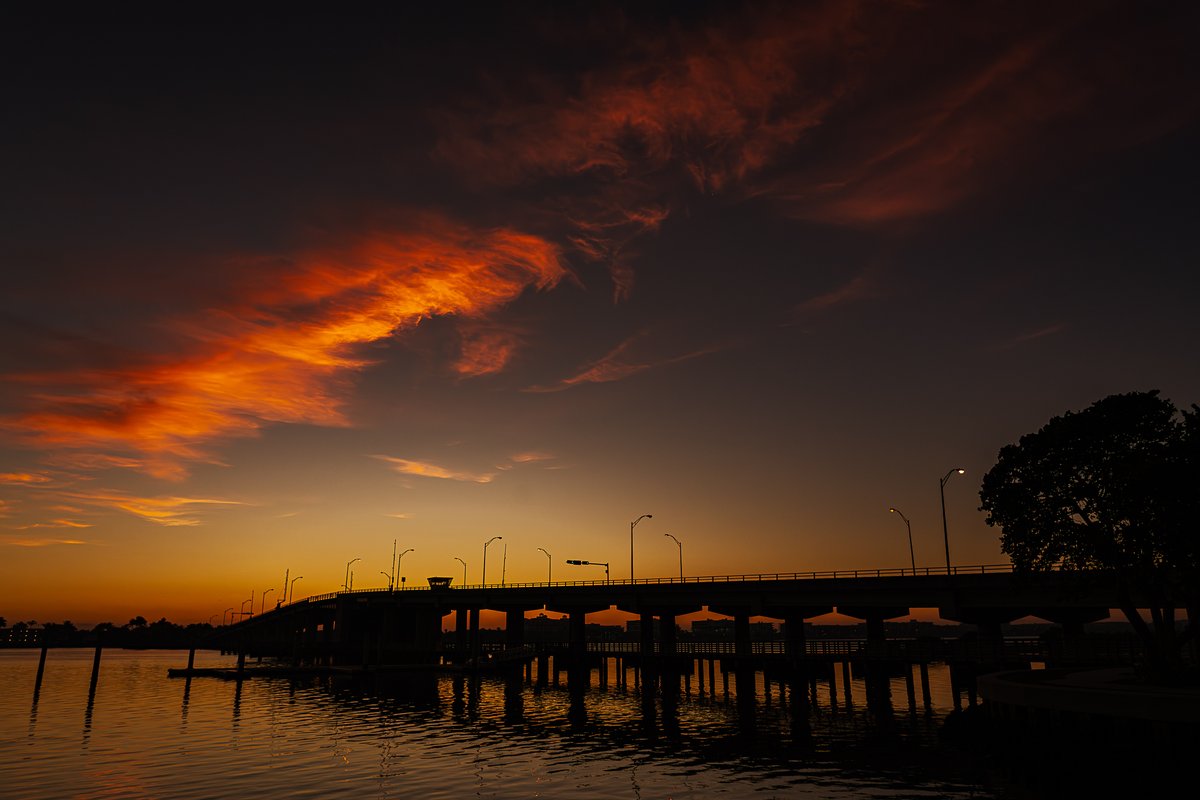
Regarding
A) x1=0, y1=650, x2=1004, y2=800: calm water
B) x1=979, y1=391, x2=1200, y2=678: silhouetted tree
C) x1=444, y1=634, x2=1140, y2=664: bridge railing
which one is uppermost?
x1=979, y1=391, x2=1200, y2=678: silhouetted tree

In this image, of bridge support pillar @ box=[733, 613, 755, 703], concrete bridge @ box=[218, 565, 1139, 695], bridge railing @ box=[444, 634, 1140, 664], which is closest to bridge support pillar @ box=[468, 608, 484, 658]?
concrete bridge @ box=[218, 565, 1139, 695]

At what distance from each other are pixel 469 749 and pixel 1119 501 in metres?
38.5

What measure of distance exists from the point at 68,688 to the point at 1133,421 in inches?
4546

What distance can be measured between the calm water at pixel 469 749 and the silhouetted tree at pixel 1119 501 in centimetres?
1317

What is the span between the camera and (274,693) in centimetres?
8719

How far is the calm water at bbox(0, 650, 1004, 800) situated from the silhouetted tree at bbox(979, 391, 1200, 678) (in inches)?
519

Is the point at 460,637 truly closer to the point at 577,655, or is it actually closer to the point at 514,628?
the point at 514,628

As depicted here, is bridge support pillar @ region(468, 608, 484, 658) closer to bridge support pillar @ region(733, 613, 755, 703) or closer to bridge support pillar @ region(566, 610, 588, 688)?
bridge support pillar @ region(566, 610, 588, 688)

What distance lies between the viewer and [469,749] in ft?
154

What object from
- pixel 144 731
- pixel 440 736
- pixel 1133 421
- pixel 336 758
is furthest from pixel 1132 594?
pixel 144 731

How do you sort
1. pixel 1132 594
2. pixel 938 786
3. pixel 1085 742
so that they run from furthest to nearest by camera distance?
pixel 1132 594
pixel 1085 742
pixel 938 786

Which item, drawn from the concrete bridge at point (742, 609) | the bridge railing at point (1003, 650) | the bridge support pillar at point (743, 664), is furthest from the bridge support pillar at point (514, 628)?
the bridge railing at point (1003, 650)

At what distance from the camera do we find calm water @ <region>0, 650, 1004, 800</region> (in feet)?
116

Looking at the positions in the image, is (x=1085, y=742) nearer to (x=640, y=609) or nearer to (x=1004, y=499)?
(x=1004, y=499)
